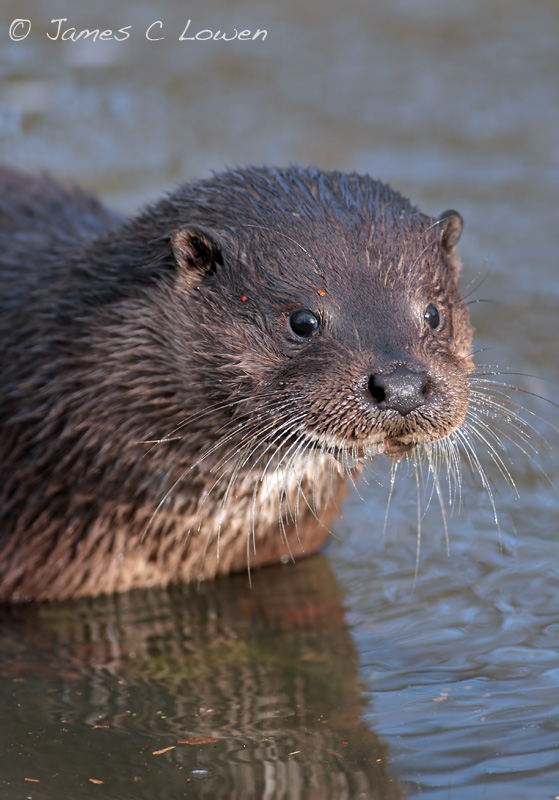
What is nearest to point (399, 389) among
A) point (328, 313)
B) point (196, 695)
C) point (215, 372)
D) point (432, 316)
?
point (328, 313)

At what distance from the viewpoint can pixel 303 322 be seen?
149 inches

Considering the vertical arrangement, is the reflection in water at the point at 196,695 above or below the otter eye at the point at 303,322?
below

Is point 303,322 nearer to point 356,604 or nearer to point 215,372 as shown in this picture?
point 215,372

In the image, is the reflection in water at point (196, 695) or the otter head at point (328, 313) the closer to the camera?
the reflection in water at point (196, 695)

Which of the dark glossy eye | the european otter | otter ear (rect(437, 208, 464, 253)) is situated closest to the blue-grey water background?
the european otter

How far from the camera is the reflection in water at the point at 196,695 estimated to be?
11.1 ft

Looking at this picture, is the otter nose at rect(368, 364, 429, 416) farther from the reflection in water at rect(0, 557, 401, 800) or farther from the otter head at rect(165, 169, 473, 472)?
the reflection in water at rect(0, 557, 401, 800)

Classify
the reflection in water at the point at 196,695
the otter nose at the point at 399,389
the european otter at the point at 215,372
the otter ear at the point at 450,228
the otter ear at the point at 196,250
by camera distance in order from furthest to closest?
1. the otter ear at the point at 450,228
2. the otter ear at the point at 196,250
3. the european otter at the point at 215,372
4. the otter nose at the point at 399,389
5. the reflection in water at the point at 196,695

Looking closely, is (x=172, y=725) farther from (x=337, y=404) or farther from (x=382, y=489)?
(x=382, y=489)

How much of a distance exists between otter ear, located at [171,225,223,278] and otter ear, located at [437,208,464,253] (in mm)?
720

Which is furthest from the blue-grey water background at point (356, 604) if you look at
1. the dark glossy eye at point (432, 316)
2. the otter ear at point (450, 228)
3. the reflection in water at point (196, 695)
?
the dark glossy eye at point (432, 316)

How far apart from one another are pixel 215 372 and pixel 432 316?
65 centimetres

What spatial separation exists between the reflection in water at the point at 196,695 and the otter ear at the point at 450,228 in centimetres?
125

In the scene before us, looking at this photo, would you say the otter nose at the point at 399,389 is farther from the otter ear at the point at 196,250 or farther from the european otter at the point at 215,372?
the otter ear at the point at 196,250
